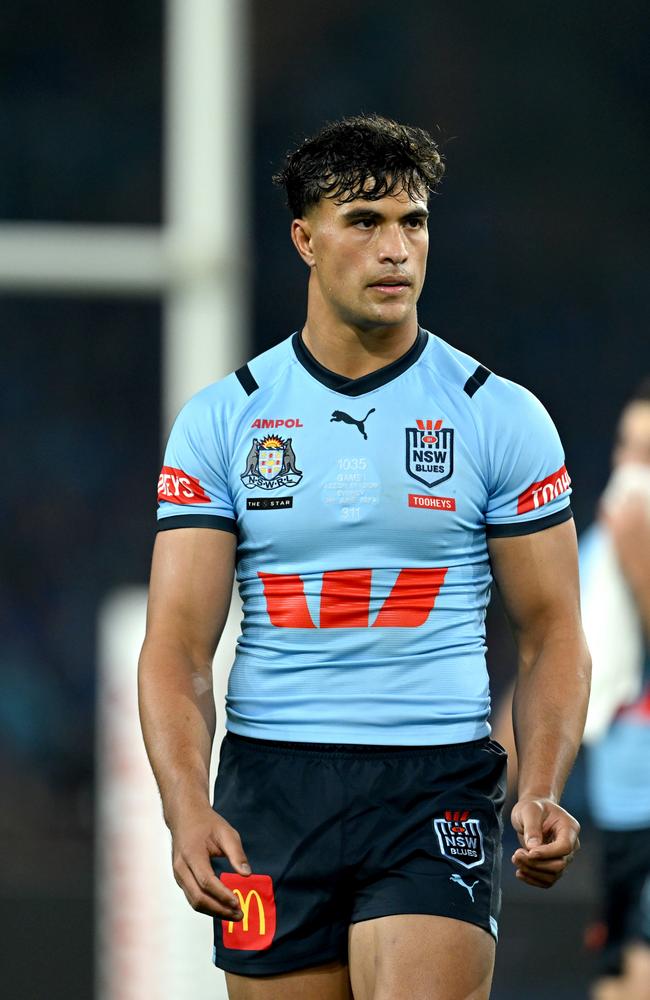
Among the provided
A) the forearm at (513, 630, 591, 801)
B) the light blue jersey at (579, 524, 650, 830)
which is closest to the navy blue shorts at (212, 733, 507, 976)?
the forearm at (513, 630, 591, 801)

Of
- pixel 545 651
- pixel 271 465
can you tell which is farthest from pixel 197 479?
pixel 545 651

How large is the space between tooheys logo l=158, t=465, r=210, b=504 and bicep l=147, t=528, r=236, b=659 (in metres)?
0.05

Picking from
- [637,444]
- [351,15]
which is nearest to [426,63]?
[351,15]

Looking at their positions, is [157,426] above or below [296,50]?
below

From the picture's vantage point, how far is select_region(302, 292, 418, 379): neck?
3.12 metres

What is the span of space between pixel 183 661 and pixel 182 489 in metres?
0.30

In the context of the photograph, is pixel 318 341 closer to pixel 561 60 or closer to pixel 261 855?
pixel 261 855

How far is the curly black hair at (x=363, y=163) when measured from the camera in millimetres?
3014

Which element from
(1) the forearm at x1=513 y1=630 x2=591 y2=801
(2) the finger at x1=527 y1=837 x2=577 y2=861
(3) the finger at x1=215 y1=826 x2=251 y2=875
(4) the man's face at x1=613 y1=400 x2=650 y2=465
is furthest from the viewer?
(4) the man's face at x1=613 y1=400 x2=650 y2=465

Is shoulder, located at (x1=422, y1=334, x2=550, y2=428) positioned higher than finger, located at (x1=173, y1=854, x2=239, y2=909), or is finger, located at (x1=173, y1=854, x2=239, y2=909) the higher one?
shoulder, located at (x1=422, y1=334, x2=550, y2=428)

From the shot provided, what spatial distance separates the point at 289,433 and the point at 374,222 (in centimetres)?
38

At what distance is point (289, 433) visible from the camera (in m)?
3.05

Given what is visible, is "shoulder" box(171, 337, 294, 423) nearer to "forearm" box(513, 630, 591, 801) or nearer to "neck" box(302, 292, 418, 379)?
"neck" box(302, 292, 418, 379)

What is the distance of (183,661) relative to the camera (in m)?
3.02
